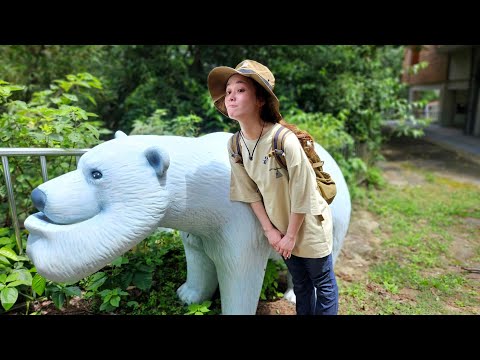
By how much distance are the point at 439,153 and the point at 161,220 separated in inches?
323

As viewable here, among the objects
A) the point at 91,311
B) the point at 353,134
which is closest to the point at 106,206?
the point at 91,311

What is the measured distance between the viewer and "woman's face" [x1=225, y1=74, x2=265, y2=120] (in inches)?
55.3

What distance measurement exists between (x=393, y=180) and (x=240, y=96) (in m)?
5.12

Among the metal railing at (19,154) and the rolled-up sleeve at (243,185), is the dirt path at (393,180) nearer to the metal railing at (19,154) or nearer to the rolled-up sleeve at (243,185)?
the rolled-up sleeve at (243,185)

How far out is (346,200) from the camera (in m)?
2.26

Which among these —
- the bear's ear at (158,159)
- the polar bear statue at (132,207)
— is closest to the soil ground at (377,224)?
the polar bear statue at (132,207)

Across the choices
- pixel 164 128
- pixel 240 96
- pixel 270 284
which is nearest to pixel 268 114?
pixel 240 96

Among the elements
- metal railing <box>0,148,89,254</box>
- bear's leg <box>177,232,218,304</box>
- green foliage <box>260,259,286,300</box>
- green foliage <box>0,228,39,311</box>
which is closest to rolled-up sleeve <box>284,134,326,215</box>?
bear's leg <box>177,232,218,304</box>

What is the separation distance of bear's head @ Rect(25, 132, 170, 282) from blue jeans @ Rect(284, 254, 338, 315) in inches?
28.7

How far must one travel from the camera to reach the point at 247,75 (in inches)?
53.8

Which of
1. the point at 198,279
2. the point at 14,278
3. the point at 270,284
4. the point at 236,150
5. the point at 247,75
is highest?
the point at 247,75

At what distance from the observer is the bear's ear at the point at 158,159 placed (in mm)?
1420

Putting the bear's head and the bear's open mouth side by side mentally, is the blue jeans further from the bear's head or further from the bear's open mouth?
the bear's open mouth

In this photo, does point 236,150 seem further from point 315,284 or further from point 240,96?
point 315,284
